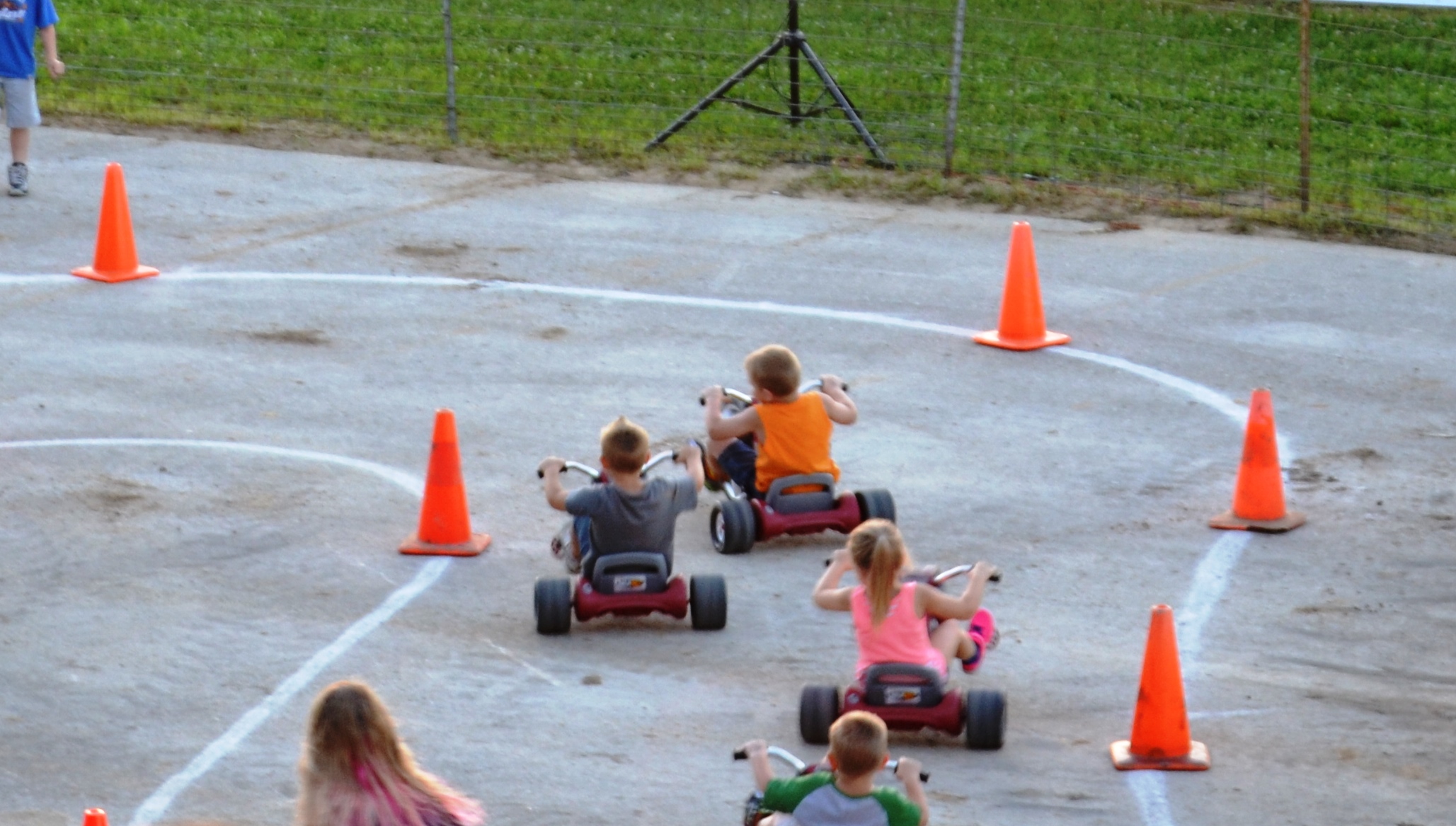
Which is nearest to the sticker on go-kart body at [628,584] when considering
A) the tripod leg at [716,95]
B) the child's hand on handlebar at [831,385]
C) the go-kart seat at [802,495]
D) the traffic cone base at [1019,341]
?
the go-kart seat at [802,495]

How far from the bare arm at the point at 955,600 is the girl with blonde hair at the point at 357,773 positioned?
2.60 m

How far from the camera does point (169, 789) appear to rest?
710cm

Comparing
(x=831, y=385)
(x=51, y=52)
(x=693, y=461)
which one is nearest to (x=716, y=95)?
(x=51, y=52)

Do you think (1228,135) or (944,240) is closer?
(944,240)

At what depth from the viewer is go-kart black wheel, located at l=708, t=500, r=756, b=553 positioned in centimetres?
948

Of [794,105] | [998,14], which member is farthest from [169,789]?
[998,14]

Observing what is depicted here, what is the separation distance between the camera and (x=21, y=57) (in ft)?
53.1

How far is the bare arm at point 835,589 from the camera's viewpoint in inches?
298

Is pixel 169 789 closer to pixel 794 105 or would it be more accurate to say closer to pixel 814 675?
pixel 814 675

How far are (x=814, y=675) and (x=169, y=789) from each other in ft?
8.29

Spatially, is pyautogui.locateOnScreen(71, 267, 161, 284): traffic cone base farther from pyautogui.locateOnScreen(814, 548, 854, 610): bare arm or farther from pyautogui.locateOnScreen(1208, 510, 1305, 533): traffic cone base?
pyautogui.locateOnScreen(814, 548, 854, 610): bare arm

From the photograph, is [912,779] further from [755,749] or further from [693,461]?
[693,461]

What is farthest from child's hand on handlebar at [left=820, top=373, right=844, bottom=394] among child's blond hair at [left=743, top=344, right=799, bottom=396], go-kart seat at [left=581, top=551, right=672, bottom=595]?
go-kart seat at [left=581, top=551, right=672, bottom=595]

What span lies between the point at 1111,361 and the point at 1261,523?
3.07 metres
